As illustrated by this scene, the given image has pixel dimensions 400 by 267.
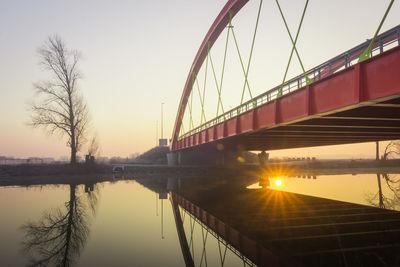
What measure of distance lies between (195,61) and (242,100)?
18606 mm

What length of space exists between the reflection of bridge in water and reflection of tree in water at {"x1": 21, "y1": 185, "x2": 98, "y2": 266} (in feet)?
11.3

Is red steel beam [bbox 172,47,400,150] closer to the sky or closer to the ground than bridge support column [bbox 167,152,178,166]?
closer to the sky

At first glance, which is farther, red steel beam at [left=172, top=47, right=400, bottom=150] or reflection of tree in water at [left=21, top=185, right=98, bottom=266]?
red steel beam at [left=172, top=47, right=400, bottom=150]

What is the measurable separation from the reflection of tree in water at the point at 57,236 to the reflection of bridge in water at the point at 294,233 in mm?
3450

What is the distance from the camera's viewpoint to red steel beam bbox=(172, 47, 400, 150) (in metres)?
9.55

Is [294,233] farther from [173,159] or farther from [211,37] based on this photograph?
[173,159]

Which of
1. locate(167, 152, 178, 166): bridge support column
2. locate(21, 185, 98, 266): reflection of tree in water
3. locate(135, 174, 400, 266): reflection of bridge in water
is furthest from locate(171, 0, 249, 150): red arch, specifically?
locate(21, 185, 98, 266): reflection of tree in water

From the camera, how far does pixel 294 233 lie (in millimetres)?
10648

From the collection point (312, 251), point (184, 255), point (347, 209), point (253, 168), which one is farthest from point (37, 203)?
point (253, 168)

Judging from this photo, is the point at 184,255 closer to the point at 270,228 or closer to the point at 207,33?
the point at 270,228

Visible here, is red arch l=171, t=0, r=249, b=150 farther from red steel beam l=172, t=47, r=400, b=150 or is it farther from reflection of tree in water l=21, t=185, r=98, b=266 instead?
reflection of tree in water l=21, t=185, r=98, b=266

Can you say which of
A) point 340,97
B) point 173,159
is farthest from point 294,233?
point 173,159

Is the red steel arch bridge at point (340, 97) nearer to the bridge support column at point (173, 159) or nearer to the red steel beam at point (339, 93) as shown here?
the red steel beam at point (339, 93)

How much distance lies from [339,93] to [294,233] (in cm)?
553
